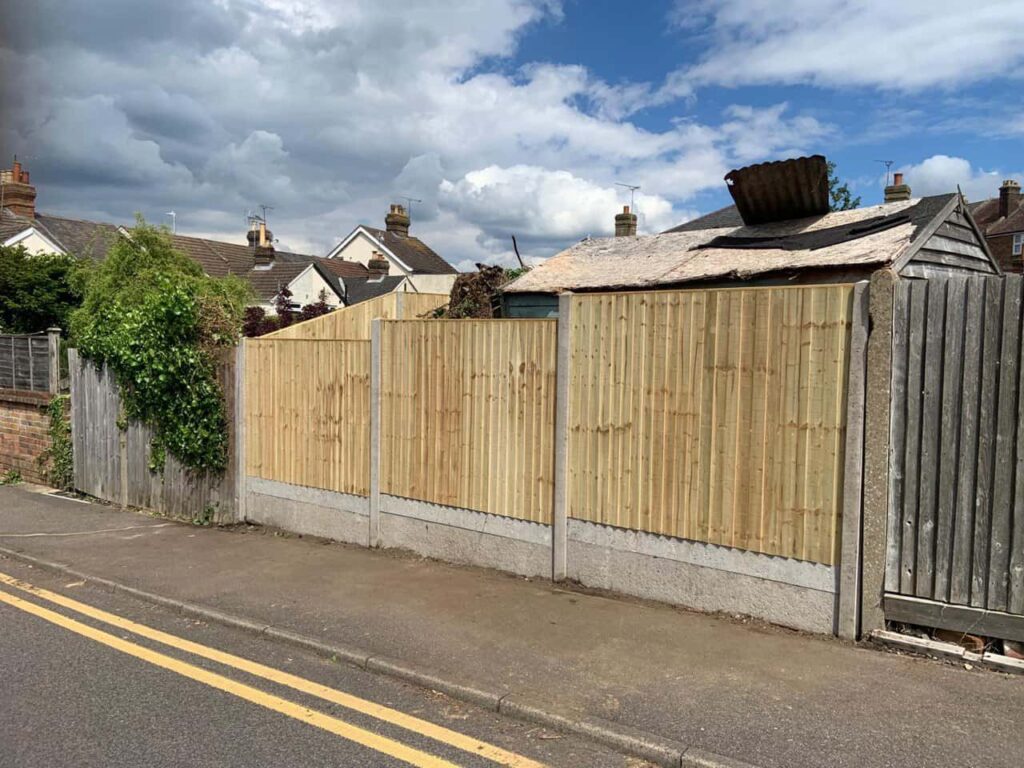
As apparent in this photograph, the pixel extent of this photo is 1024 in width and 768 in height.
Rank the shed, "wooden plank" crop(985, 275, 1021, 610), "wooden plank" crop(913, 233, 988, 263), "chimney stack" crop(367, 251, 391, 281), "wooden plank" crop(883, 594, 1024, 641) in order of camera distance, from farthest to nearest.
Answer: "chimney stack" crop(367, 251, 391, 281)
"wooden plank" crop(913, 233, 988, 263)
the shed
"wooden plank" crop(883, 594, 1024, 641)
"wooden plank" crop(985, 275, 1021, 610)

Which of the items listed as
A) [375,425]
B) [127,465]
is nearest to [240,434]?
[375,425]

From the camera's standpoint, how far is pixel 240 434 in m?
8.67

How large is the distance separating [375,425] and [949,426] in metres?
4.90

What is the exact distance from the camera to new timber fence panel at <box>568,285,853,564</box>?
4.81 m

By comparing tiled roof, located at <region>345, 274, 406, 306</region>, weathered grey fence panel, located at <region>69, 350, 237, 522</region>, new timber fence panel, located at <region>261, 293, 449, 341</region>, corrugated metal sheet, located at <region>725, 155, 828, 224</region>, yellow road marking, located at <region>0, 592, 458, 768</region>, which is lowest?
yellow road marking, located at <region>0, 592, 458, 768</region>

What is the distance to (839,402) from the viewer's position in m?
4.73

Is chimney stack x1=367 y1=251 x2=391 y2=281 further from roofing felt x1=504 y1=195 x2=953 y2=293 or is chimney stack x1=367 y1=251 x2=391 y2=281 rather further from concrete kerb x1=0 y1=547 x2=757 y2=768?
concrete kerb x1=0 y1=547 x2=757 y2=768

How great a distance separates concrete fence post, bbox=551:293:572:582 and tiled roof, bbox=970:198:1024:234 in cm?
3819

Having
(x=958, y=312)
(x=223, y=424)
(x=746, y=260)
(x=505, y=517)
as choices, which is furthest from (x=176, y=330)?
(x=958, y=312)

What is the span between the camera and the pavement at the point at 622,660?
12.0 ft

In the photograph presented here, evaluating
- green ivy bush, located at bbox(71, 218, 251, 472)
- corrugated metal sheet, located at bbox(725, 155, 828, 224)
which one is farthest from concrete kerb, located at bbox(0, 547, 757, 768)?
corrugated metal sheet, located at bbox(725, 155, 828, 224)

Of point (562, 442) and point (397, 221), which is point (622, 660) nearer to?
point (562, 442)

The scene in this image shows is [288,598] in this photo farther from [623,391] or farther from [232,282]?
[232,282]

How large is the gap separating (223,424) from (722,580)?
20.3 ft
